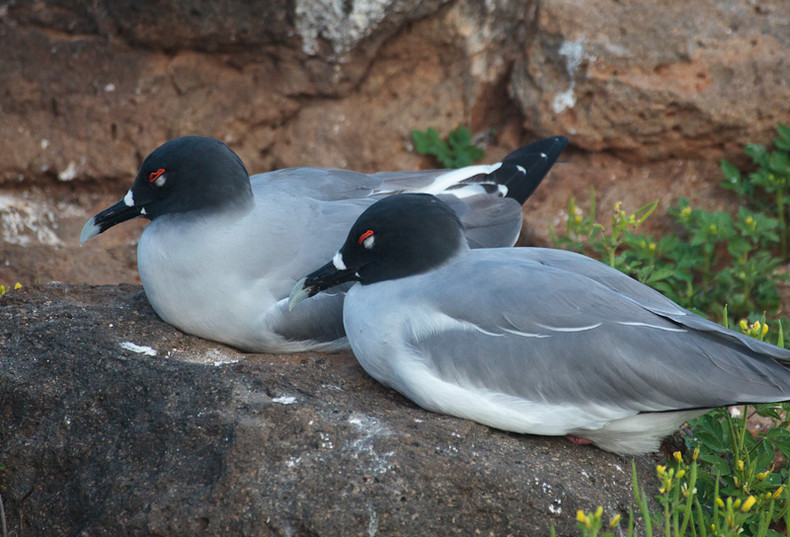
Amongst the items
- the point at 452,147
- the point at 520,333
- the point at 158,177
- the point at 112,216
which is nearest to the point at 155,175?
the point at 158,177

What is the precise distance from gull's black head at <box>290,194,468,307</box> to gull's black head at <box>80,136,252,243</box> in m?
0.66

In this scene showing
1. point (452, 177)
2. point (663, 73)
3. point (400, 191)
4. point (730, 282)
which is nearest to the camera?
point (400, 191)

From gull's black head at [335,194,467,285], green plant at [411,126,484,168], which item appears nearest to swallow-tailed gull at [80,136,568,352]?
gull's black head at [335,194,467,285]

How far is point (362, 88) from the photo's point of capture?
22.1 feet

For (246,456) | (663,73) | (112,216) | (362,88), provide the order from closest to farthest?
(246,456) < (112,216) < (663,73) < (362,88)

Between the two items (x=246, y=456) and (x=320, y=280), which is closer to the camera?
(x=246, y=456)

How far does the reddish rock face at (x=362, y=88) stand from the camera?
6145mm

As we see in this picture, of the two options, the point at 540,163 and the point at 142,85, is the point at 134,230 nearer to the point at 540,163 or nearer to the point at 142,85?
the point at 142,85

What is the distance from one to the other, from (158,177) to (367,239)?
107cm

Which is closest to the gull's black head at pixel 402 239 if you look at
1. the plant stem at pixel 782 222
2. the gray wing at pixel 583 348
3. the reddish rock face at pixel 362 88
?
the gray wing at pixel 583 348

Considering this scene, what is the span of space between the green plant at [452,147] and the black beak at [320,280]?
9.37 ft

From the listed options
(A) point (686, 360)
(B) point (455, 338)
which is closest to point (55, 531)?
(B) point (455, 338)

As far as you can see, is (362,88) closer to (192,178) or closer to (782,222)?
(192,178)

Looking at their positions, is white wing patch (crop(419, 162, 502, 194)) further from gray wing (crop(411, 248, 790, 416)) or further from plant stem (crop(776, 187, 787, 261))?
plant stem (crop(776, 187, 787, 261))
